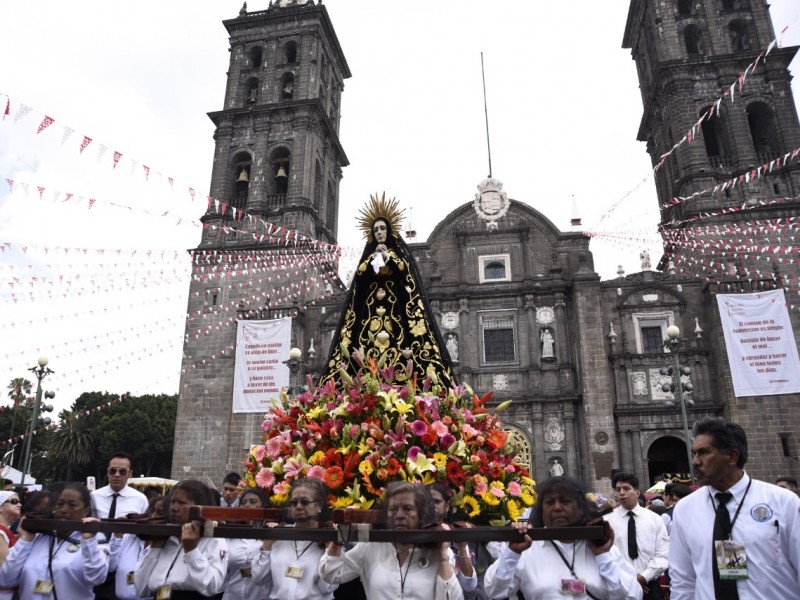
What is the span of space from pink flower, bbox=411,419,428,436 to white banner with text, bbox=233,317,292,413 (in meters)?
17.8

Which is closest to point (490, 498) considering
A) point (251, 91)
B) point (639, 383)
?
point (639, 383)

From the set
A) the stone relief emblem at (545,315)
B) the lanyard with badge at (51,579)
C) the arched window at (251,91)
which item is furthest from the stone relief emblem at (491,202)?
the lanyard with badge at (51,579)

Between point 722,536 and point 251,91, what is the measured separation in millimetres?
29192

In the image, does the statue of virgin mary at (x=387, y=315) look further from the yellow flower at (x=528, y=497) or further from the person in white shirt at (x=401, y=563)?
the person in white shirt at (x=401, y=563)

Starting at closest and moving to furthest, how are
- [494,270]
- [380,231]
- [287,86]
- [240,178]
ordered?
[380,231]
[494,270]
[240,178]
[287,86]

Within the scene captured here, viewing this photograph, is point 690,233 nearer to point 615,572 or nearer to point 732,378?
point 732,378

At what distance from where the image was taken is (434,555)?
3199 mm

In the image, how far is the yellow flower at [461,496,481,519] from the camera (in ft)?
13.3

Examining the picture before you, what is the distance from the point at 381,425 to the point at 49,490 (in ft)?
7.81

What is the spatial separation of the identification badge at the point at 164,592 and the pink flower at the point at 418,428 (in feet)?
5.51

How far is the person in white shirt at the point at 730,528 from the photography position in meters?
2.75

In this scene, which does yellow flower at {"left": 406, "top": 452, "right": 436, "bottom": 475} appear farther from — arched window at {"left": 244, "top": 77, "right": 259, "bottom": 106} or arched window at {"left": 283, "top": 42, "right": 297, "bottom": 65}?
arched window at {"left": 283, "top": 42, "right": 297, "bottom": 65}

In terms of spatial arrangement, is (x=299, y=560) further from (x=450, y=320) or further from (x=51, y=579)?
(x=450, y=320)

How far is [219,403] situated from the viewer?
22672 millimetres
